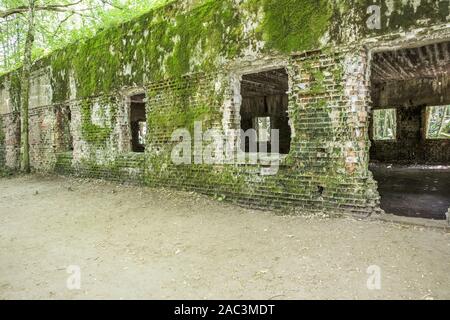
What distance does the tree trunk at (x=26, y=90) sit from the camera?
1140cm

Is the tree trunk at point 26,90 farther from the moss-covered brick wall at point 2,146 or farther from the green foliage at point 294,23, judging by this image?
the green foliage at point 294,23

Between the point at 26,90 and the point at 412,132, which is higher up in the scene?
the point at 26,90

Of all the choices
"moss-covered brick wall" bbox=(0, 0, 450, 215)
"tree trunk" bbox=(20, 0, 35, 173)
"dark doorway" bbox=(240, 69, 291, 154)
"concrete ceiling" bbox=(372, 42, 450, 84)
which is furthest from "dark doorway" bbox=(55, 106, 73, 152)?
"concrete ceiling" bbox=(372, 42, 450, 84)

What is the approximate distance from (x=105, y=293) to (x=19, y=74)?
12.6 m

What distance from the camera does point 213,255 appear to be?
3.89 m

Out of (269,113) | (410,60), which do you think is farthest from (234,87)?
(269,113)

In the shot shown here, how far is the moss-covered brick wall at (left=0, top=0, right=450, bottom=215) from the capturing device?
4.65 m

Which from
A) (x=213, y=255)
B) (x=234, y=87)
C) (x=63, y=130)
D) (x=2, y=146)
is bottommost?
(x=213, y=255)

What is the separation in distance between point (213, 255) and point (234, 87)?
10.8ft

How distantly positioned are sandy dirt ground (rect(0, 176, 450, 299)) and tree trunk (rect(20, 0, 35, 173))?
680 cm

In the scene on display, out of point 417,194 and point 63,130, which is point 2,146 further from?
point 417,194

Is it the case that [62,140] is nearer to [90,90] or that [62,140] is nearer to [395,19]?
[90,90]

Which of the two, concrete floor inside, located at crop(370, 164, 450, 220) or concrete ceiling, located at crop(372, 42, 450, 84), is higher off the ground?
concrete ceiling, located at crop(372, 42, 450, 84)

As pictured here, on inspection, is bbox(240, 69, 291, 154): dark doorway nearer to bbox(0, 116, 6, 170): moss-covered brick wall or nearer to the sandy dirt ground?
the sandy dirt ground
